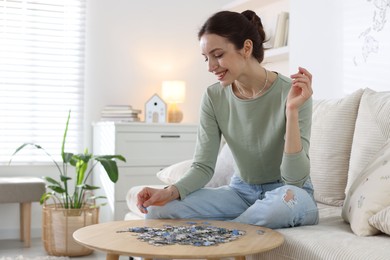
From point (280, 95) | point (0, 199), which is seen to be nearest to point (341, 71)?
point (280, 95)

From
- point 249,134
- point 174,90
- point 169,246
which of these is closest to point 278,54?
point 174,90

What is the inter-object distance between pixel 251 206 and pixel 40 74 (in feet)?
9.19

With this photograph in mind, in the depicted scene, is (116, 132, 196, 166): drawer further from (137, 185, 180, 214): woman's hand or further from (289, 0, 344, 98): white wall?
(137, 185, 180, 214): woman's hand

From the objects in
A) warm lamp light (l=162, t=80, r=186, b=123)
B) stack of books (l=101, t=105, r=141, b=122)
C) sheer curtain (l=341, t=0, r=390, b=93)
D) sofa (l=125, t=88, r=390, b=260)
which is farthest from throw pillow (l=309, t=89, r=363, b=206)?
warm lamp light (l=162, t=80, r=186, b=123)

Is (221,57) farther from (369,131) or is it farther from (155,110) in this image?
(155,110)

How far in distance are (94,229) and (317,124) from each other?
3.78 feet

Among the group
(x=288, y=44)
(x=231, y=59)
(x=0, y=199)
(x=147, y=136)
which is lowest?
(x=0, y=199)

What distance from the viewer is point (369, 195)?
1.82m

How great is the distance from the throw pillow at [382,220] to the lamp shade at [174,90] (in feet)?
9.13

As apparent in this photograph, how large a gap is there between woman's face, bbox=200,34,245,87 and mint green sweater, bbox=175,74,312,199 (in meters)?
0.14

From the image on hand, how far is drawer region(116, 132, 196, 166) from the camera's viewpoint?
12.8ft

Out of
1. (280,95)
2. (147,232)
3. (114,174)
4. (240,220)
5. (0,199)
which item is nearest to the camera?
(147,232)

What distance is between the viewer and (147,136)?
13.1 ft

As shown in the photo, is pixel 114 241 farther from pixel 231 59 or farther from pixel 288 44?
pixel 288 44
